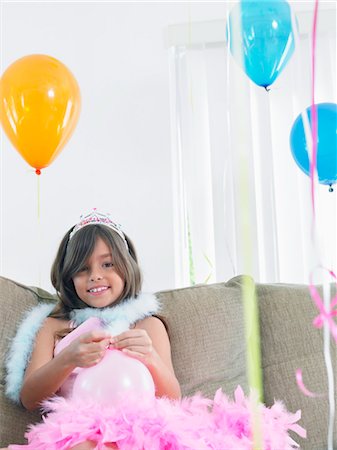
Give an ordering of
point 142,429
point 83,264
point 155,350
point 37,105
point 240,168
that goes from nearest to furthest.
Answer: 1. point 142,429
2. point 155,350
3. point 83,264
4. point 37,105
5. point 240,168

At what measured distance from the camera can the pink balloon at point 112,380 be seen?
1.40 metres

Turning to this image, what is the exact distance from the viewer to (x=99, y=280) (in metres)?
1.80

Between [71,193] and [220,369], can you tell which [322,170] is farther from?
[71,193]

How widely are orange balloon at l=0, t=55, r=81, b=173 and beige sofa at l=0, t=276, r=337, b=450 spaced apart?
41 cm

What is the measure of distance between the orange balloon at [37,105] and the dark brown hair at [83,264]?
1.04 feet

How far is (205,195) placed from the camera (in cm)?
281

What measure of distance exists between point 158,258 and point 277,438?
137 centimetres

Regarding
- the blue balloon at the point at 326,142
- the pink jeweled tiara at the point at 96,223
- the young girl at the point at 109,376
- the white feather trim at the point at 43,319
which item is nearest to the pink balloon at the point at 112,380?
the young girl at the point at 109,376

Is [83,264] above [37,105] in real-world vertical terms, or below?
below

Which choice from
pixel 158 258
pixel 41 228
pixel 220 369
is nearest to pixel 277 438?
pixel 220 369

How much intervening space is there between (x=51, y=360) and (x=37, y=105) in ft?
2.46

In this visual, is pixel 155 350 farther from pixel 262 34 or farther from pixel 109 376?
pixel 262 34

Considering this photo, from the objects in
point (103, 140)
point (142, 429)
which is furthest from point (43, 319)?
point (103, 140)

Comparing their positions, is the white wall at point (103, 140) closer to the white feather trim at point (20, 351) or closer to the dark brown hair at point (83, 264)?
the dark brown hair at point (83, 264)
